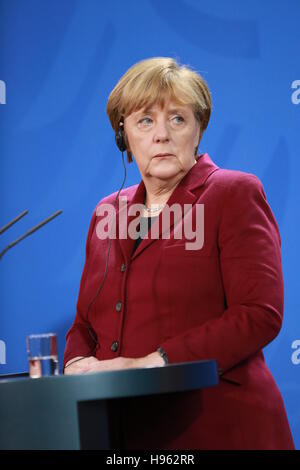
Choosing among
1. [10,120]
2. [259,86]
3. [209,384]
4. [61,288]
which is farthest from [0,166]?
[209,384]

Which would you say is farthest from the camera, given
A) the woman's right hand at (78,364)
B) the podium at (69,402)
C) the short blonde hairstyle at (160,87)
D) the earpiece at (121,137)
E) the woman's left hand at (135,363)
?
the earpiece at (121,137)

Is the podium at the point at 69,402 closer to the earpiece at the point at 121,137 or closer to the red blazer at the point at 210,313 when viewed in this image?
the red blazer at the point at 210,313

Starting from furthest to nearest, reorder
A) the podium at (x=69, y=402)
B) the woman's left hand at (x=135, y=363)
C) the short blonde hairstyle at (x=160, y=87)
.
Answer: the short blonde hairstyle at (x=160, y=87) → the woman's left hand at (x=135, y=363) → the podium at (x=69, y=402)

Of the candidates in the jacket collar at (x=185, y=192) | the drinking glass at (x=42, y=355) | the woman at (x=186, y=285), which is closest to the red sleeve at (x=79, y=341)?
the woman at (x=186, y=285)

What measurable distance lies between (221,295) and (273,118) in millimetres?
1092

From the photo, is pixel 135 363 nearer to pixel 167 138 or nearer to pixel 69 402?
pixel 69 402

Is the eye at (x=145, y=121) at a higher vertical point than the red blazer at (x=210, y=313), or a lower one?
higher

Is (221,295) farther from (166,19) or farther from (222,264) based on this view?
(166,19)

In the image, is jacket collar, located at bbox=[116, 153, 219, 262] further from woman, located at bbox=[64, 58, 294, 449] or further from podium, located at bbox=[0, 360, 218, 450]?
podium, located at bbox=[0, 360, 218, 450]

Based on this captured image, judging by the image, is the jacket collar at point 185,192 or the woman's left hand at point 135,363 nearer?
the woman's left hand at point 135,363

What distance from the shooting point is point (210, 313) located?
74.5 inches

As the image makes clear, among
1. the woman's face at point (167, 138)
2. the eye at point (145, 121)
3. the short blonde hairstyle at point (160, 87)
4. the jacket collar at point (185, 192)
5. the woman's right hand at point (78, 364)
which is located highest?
the short blonde hairstyle at point (160, 87)

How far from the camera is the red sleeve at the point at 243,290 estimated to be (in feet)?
5.83

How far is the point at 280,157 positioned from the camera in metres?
2.78
